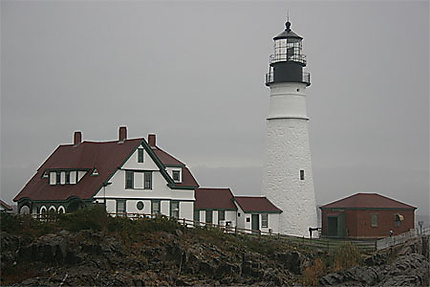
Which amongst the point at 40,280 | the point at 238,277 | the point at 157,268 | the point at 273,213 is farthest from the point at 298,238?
the point at 40,280

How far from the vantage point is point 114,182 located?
Result: 39031mm

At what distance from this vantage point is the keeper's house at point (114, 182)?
128 feet

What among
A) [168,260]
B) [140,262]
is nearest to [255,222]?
[168,260]

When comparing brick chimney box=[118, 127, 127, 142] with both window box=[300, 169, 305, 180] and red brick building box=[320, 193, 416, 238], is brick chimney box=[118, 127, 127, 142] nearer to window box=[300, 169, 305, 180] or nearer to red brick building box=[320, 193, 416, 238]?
window box=[300, 169, 305, 180]

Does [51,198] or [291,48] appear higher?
[291,48]

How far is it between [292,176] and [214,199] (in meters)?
4.72

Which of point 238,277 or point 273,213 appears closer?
point 238,277

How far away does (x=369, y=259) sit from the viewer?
37.9 metres

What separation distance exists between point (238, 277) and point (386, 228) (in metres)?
13.3

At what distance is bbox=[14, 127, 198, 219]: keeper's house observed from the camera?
128 ft

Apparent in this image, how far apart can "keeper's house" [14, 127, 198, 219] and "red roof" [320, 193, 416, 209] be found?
9.05 meters

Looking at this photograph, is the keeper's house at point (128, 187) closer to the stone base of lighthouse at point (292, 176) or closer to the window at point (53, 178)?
the window at point (53, 178)

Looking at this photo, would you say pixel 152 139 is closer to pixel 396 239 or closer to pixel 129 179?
pixel 129 179

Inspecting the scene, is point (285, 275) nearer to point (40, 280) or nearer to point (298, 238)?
point (298, 238)
